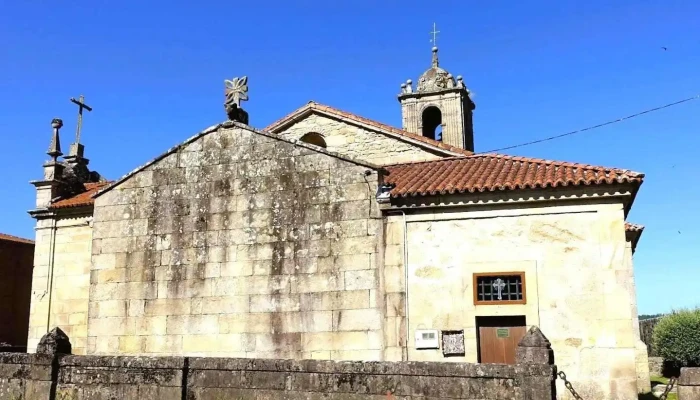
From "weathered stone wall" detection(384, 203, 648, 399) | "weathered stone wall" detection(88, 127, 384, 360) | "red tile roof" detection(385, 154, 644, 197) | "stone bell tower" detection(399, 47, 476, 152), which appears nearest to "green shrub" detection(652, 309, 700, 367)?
"stone bell tower" detection(399, 47, 476, 152)

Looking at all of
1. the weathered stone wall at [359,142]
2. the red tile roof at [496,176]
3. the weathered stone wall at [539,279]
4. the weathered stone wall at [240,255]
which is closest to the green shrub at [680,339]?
the weathered stone wall at [359,142]

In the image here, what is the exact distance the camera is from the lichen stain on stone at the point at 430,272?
12.9 meters

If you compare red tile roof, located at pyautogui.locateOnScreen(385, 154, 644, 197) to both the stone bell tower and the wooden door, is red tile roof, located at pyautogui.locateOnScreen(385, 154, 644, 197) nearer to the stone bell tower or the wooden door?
the wooden door

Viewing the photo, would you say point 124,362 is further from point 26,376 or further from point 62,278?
point 62,278

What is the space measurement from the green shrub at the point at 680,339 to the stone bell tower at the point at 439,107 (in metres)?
10.8

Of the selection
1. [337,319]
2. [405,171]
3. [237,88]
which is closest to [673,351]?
[405,171]

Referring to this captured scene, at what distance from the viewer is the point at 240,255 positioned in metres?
14.0

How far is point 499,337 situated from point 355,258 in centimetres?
324

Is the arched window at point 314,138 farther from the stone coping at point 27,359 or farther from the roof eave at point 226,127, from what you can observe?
the stone coping at point 27,359

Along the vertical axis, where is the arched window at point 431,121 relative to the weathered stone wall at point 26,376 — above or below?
above

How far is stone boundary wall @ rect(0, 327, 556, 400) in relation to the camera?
828 cm

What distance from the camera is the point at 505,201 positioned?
12.6 m

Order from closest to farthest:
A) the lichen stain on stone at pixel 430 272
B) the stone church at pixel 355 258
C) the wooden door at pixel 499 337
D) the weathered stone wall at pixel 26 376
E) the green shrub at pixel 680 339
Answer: the weathered stone wall at pixel 26 376
the stone church at pixel 355 258
the wooden door at pixel 499 337
the lichen stain on stone at pixel 430 272
the green shrub at pixel 680 339

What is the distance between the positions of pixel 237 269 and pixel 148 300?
7.57ft
